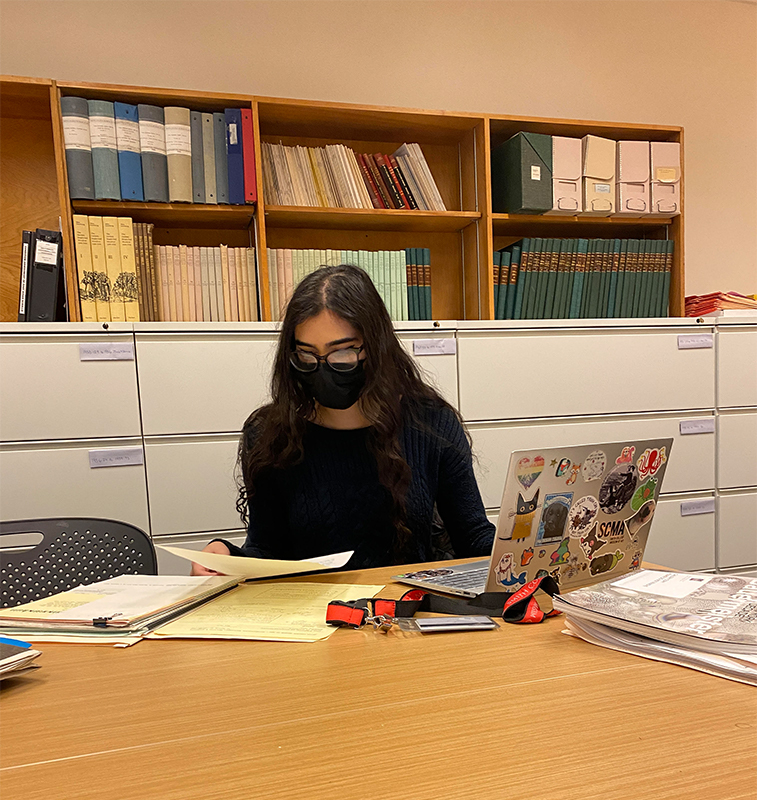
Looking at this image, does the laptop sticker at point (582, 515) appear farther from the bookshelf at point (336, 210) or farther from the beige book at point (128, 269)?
the beige book at point (128, 269)

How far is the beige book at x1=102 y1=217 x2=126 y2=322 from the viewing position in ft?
6.86

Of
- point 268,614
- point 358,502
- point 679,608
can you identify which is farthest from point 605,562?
point 358,502

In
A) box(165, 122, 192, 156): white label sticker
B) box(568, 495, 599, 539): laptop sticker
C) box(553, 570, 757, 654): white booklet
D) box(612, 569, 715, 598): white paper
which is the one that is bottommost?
box(612, 569, 715, 598): white paper

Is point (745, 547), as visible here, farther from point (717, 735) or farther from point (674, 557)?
point (717, 735)

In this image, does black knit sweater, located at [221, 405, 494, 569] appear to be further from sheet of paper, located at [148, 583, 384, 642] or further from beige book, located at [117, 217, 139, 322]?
beige book, located at [117, 217, 139, 322]

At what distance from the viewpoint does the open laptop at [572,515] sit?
0.80m

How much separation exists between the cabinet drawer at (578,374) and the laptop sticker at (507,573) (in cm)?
148

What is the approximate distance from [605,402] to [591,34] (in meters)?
1.78

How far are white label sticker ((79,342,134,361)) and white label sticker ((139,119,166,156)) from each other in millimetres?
682

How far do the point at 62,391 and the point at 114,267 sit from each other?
0.46 m

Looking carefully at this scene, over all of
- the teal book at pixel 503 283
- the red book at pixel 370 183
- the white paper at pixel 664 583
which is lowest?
the white paper at pixel 664 583

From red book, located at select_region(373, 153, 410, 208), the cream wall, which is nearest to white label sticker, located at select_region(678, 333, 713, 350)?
the cream wall

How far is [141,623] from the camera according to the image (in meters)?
0.78

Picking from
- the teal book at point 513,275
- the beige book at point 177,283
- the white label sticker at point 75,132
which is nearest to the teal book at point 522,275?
the teal book at point 513,275
